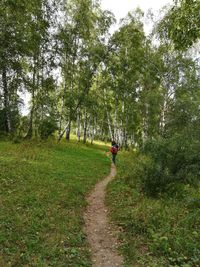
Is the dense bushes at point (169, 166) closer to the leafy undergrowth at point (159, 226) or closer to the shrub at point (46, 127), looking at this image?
the leafy undergrowth at point (159, 226)

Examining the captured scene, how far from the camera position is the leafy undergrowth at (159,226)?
561 centimetres

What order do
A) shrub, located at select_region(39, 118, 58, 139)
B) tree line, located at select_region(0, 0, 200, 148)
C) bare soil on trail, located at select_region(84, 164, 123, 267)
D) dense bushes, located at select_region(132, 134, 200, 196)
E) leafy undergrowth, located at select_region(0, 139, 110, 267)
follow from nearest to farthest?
leafy undergrowth, located at select_region(0, 139, 110, 267)
bare soil on trail, located at select_region(84, 164, 123, 267)
dense bushes, located at select_region(132, 134, 200, 196)
tree line, located at select_region(0, 0, 200, 148)
shrub, located at select_region(39, 118, 58, 139)

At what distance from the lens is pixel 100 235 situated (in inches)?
272

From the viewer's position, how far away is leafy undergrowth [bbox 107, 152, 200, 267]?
561cm

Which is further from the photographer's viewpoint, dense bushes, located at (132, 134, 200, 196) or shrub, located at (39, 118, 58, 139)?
shrub, located at (39, 118, 58, 139)

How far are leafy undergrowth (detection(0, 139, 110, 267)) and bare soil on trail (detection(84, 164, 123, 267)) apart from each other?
243 millimetres

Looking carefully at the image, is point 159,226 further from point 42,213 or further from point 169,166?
point 42,213

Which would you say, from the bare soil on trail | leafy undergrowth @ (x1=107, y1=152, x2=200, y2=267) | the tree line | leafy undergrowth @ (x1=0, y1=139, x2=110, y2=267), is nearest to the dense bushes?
leafy undergrowth @ (x1=107, y1=152, x2=200, y2=267)

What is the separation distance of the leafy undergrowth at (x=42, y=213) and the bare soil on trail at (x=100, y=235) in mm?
243

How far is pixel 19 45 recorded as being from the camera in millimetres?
9336

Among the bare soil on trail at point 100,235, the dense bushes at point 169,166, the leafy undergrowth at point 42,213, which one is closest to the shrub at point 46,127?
the leafy undergrowth at point 42,213

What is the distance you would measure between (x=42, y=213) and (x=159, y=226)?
3.68 m

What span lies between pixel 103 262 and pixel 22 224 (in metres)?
2.60

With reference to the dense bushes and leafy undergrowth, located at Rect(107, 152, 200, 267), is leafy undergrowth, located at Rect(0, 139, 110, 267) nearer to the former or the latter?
leafy undergrowth, located at Rect(107, 152, 200, 267)
